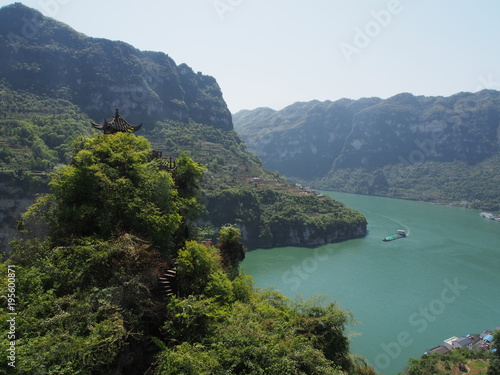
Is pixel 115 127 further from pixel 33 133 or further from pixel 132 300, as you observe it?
pixel 33 133

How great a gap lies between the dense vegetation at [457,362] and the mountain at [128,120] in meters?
29.3

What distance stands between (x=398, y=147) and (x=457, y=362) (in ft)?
414

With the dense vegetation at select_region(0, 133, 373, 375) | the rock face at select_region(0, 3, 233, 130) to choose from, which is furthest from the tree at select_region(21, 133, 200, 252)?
the rock face at select_region(0, 3, 233, 130)

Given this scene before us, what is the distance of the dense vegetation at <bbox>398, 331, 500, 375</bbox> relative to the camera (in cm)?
1759

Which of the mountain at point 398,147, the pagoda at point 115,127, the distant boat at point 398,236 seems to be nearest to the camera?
the pagoda at point 115,127

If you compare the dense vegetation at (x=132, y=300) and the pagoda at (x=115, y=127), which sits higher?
the pagoda at (x=115, y=127)

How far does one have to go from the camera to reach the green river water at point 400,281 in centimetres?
2300

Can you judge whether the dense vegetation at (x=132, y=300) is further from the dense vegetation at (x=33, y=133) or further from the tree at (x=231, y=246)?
the dense vegetation at (x=33, y=133)

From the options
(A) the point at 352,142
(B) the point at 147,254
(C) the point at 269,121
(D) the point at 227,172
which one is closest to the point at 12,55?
(D) the point at 227,172

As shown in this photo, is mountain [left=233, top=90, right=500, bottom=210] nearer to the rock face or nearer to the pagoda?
the rock face

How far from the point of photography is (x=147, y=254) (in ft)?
23.2

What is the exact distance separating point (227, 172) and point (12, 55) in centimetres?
4641

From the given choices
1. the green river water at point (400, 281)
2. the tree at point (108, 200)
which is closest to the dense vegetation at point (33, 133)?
the tree at point (108, 200)

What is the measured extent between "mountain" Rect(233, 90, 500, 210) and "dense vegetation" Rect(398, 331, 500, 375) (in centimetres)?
7722
